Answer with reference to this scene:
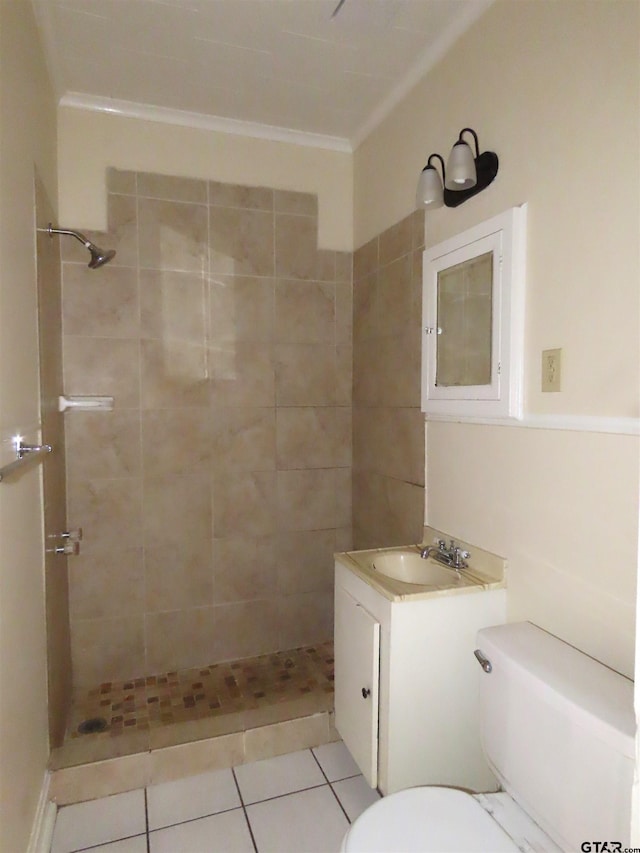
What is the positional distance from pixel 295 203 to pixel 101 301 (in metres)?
1.01

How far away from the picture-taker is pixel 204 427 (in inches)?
Answer: 95.7

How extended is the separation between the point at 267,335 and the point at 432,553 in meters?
1.26

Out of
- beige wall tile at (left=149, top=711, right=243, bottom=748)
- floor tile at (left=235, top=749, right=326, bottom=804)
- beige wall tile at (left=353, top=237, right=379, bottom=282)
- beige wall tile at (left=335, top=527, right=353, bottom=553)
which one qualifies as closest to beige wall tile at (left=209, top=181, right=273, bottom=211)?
beige wall tile at (left=353, top=237, right=379, bottom=282)

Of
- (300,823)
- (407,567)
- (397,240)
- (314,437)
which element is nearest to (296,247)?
(397,240)

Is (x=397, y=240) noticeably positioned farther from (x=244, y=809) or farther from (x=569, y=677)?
(x=244, y=809)

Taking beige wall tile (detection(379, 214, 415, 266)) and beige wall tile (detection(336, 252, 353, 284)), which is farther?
beige wall tile (detection(336, 252, 353, 284))

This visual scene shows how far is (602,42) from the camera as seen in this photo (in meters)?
1.21

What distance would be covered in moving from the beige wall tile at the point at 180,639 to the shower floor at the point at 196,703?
0.04 metres

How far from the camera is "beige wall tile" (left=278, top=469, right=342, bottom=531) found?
8.46 ft

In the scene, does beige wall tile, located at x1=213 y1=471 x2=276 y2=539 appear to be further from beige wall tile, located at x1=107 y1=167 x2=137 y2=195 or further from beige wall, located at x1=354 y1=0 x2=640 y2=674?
beige wall tile, located at x1=107 y1=167 x2=137 y2=195

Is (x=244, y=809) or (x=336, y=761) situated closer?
(x=244, y=809)

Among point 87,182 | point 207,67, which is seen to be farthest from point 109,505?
point 207,67

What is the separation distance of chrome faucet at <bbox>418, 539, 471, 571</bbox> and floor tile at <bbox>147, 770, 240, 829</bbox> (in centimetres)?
103

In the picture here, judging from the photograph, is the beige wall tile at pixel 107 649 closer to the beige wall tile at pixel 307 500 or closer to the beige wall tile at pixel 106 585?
the beige wall tile at pixel 106 585
